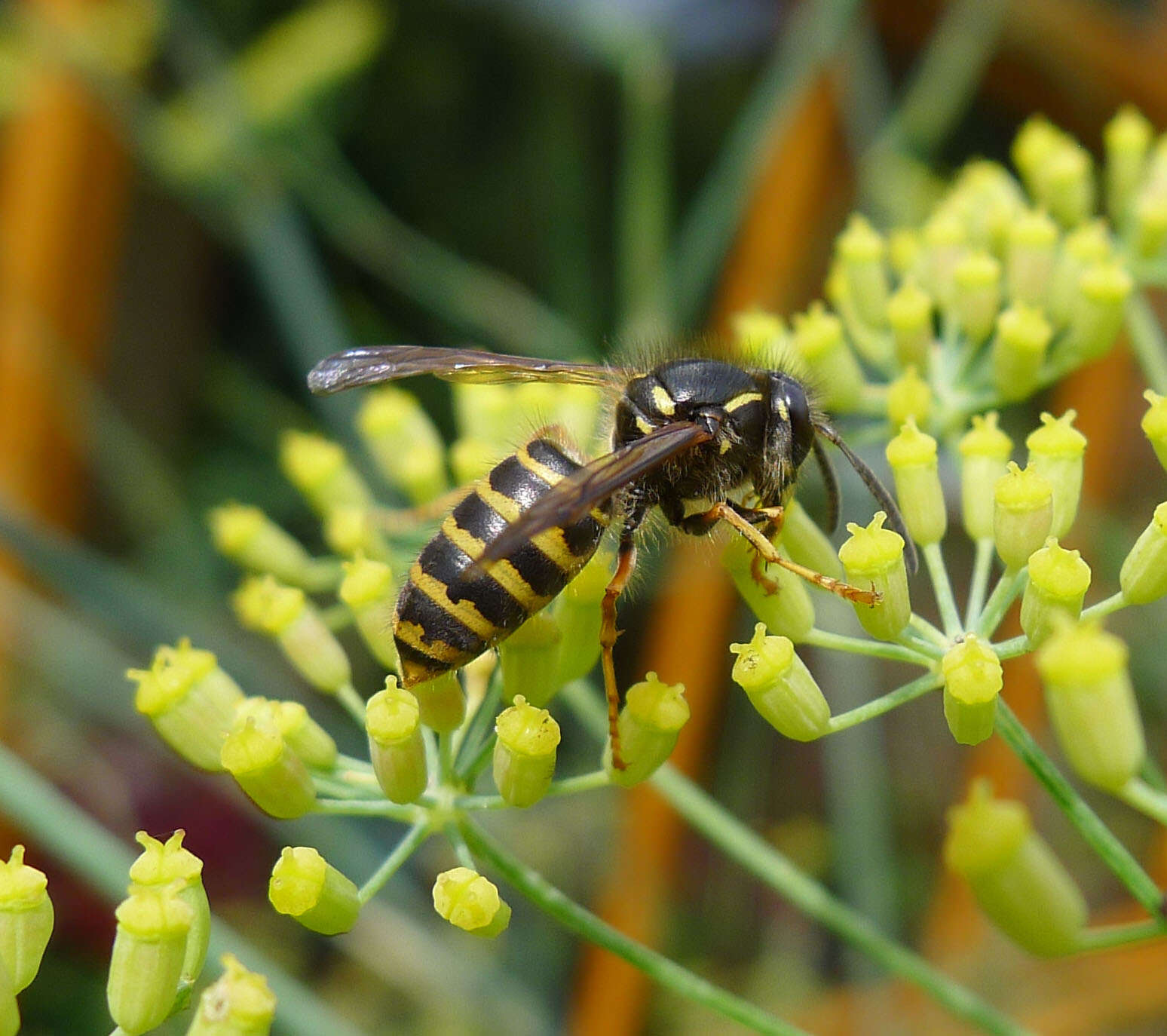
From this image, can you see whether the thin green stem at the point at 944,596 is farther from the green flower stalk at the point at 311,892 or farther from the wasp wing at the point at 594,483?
the green flower stalk at the point at 311,892

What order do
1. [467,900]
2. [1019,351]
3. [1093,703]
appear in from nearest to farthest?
[1093,703]
[467,900]
[1019,351]

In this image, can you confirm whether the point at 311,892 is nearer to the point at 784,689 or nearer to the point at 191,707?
the point at 191,707

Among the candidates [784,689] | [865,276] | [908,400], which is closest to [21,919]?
[784,689]

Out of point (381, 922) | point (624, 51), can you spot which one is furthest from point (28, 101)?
point (381, 922)

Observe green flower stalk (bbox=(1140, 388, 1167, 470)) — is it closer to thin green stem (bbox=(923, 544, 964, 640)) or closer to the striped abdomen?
thin green stem (bbox=(923, 544, 964, 640))

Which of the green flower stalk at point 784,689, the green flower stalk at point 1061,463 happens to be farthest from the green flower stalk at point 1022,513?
the green flower stalk at point 784,689

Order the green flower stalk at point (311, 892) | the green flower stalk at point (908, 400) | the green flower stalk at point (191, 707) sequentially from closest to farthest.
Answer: the green flower stalk at point (311, 892), the green flower stalk at point (191, 707), the green flower stalk at point (908, 400)
